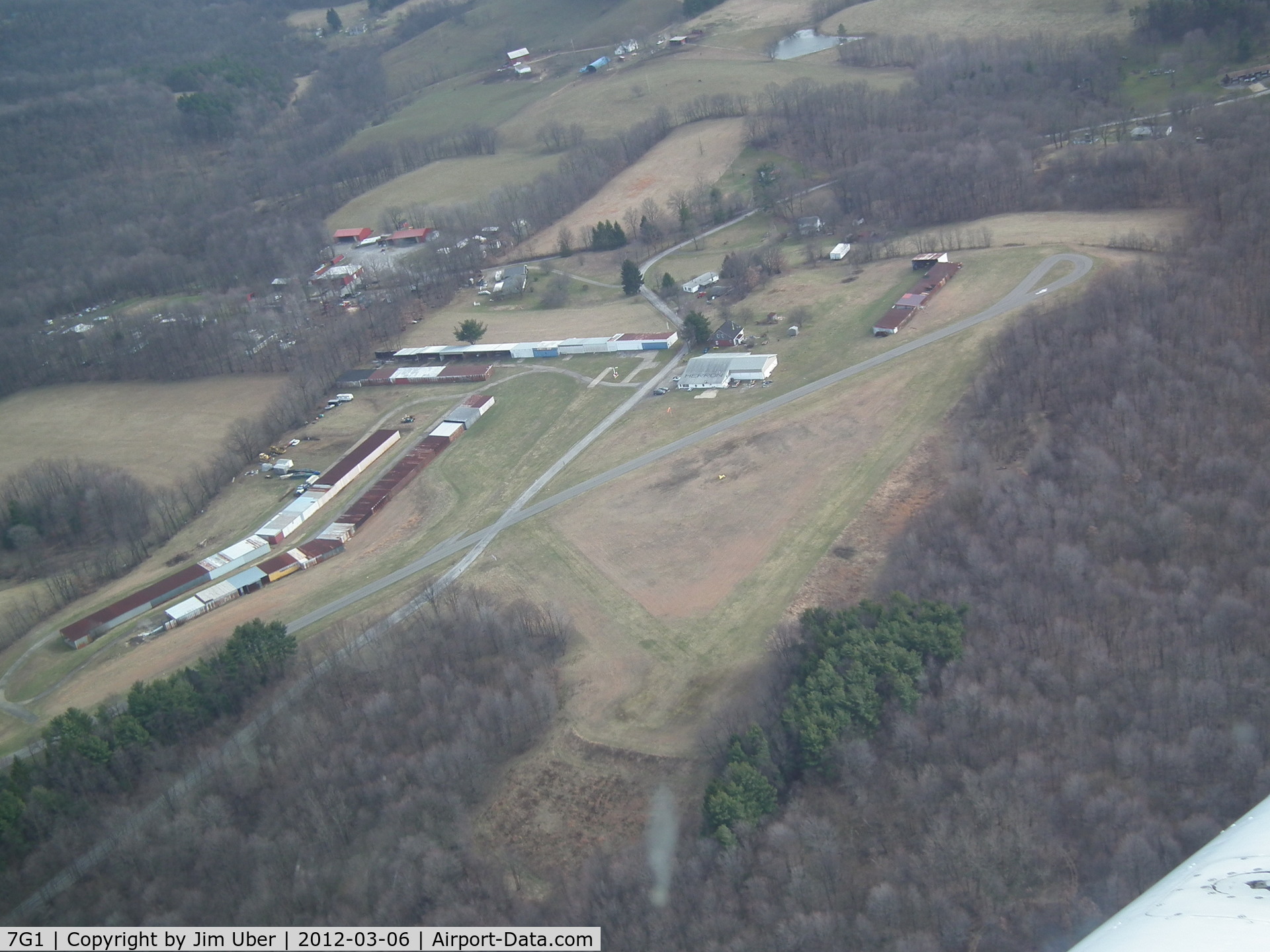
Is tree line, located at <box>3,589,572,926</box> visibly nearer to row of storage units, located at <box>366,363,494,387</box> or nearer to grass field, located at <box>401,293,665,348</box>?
row of storage units, located at <box>366,363,494,387</box>

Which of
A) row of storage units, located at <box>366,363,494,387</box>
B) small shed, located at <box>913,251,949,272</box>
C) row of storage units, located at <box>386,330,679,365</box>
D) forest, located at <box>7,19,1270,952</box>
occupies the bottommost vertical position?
forest, located at <box>7,19,1270,952</box>

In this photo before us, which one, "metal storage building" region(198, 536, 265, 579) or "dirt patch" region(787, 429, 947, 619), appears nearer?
"dirt patch" region(787, 429, 947, 619)

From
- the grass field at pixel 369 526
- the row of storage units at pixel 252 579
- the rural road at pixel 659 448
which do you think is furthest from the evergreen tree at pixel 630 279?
the row of storage units at pixel 252 579

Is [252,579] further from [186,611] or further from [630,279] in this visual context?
[630,279]

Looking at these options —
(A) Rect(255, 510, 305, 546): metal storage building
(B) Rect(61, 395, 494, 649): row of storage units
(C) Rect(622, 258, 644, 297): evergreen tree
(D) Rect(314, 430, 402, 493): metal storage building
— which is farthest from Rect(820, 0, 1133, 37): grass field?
(A) Rect(255, 510, 305, 546): metal storage building

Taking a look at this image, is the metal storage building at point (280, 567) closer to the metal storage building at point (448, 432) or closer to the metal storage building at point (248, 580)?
the metal storage building at point (248, 580)
